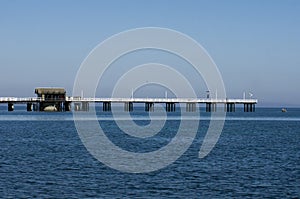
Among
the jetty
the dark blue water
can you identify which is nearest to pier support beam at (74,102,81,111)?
the jetty

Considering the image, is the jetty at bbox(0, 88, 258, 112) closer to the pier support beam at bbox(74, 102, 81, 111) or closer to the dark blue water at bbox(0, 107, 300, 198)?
the pier support beam at bbox(74, 102, 81, 111)

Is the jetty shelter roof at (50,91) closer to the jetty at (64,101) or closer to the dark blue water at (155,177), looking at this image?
the jetty at (64,101)

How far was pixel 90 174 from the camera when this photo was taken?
35719 mm

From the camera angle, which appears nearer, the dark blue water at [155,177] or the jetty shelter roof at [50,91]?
the dark blue water at [155,177]

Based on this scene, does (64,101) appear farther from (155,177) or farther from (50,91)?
(155,177)

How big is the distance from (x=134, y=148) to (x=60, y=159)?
1220 centimetres

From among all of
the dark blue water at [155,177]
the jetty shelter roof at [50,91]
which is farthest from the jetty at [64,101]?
the dark blue water at [155,177]

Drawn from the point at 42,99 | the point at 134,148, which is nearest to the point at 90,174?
the point at 134,148

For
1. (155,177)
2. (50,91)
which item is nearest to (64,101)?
(50,91)

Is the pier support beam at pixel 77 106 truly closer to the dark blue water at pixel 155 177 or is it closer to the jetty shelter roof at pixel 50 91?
the jetty shelter roof at pixel 50 91

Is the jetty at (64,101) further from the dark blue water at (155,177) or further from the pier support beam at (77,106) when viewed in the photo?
the dark blue water at (155,177)

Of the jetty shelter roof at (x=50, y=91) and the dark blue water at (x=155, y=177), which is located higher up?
the jetty shelter roof at (x=50, y=91)

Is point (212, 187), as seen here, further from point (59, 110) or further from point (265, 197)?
point (59, 110)

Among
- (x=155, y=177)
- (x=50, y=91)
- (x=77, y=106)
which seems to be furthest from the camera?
(x=77, y=106)
